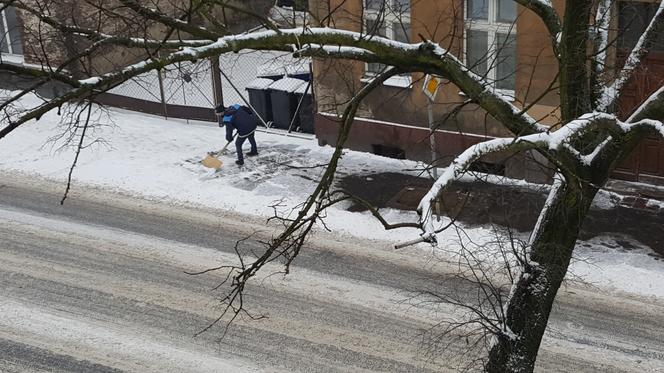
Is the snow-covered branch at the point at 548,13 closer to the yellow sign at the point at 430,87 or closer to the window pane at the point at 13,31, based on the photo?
the yellow sign at the point at 430,87

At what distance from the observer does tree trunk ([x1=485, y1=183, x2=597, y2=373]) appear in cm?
873

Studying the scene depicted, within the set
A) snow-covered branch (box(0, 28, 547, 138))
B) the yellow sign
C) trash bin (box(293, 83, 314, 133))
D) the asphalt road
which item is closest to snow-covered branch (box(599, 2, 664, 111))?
snow-covered branch (box(0, 28, 547, 138))

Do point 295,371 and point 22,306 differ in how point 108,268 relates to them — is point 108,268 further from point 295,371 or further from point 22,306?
point 295,371

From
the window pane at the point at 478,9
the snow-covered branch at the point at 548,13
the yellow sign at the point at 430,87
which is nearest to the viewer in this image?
the snow-covered branch at the point at 548,13

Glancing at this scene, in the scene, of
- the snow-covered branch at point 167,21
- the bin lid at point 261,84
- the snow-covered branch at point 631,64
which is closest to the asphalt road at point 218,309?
the snow-covered branch at point 631,64

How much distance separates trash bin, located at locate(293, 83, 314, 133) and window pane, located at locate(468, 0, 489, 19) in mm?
3684

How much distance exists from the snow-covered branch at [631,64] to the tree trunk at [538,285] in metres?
0.96

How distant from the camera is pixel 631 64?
9.14 m

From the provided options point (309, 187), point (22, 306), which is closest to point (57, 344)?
point (22, 306)

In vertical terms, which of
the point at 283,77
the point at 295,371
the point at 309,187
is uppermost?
the point at 283,77

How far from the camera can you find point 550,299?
880 cm

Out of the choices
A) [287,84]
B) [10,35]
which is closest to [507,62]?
[287,84]

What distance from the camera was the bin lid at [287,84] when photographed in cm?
1839

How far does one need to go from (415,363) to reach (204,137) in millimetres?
8762
